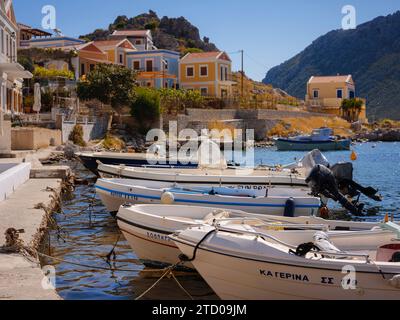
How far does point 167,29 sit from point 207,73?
50.0 metres

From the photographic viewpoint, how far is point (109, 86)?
184ft

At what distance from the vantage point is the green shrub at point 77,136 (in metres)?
46.0

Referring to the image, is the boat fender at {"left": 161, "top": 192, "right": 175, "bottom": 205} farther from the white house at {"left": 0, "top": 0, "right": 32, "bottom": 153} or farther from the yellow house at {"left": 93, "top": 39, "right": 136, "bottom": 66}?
the yellow house at {"left": 93, "top": 39, "right": 136, "bottom": 66}

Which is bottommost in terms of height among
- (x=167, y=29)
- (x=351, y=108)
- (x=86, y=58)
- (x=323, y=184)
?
(x=323, y=184)

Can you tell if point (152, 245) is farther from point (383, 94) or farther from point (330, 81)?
point (383, 94)

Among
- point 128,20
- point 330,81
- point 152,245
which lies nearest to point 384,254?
point 152,245

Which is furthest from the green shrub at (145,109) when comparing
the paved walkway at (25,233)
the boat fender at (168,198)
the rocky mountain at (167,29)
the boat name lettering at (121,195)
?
the rocky mountain at (167,29)

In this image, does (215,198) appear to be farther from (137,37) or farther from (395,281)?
(137,37)

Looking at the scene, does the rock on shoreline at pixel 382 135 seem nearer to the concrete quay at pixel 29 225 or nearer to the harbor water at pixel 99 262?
the harbor water at pixel 99 262

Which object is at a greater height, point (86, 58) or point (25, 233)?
point (86, 58)

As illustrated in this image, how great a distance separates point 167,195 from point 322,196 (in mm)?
5594

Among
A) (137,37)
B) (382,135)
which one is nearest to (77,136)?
(137,37)

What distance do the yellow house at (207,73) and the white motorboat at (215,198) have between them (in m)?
58.0

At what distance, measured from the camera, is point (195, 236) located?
9.46 m
